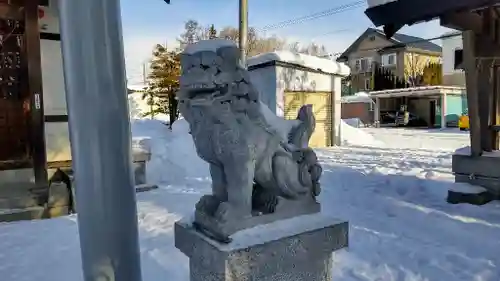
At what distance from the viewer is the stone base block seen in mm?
4695

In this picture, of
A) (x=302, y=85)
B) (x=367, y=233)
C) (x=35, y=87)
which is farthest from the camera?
(x=302, y=85)

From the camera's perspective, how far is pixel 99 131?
143 cm

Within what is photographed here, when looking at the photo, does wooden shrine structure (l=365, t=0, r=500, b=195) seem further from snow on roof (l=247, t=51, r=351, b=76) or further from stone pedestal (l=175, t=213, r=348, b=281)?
snow on roof (l=247, t=51, r=351, b=76)

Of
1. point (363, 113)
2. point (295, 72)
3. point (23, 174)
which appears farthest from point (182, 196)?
point (363, 113)

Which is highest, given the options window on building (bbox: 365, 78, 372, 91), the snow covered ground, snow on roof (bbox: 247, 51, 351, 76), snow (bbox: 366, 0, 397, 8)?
window on building (bbox: 365, 78, 372, 91)

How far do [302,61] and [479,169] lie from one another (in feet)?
18.7

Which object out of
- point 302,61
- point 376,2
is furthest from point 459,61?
point 376,2

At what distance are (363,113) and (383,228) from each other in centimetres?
2219

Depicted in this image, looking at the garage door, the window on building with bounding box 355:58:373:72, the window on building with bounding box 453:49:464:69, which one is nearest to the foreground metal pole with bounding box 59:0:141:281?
the window on building with bounding box 453:49:464:69

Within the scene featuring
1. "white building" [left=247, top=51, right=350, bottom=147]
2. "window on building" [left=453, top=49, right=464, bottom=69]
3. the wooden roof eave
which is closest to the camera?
the wooden roof eave

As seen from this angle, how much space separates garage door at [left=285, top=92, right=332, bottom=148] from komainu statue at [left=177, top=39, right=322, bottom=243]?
316 inches

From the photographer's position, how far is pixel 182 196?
5312mm

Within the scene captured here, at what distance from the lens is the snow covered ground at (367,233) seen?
2883 millimetres

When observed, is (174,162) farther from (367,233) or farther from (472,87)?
(472,87)
